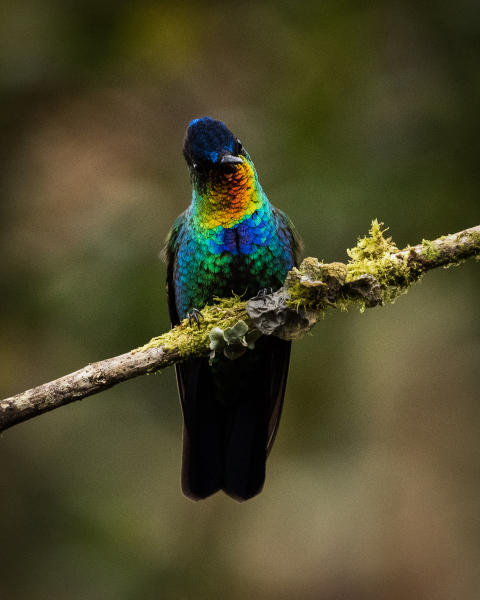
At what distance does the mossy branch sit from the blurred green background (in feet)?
7.20

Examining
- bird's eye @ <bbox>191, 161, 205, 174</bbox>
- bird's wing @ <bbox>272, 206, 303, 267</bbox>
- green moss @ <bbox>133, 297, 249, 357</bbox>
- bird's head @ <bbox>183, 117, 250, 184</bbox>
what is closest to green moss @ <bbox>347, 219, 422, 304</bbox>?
green moss @ <bbox>133, 297, 249, 357</bbox>

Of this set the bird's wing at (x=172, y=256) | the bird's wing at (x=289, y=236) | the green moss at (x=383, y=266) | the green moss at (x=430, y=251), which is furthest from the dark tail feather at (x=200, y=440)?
the green moss at (x=430, y=251)

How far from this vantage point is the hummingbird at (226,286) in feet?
12.9

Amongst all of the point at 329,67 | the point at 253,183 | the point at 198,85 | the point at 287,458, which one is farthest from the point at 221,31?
the point at 287,458

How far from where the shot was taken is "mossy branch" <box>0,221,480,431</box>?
3229 mm

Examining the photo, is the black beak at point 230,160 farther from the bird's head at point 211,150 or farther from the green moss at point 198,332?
the green moss at point 198,332

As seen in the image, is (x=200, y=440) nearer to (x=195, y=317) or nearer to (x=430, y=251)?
A: (x=195, y=317)

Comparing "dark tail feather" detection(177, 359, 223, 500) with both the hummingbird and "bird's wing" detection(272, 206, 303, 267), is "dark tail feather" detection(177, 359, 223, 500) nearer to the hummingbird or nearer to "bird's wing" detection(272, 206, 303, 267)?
the hummingbird

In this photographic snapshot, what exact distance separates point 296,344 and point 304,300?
274 cm

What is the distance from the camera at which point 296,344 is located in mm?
6078

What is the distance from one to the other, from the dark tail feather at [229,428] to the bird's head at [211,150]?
1121 millimetres

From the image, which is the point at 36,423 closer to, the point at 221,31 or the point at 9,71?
the point at 9,71

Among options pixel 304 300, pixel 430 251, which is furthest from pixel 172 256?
pixel 430 251

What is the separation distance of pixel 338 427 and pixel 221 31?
353 cm
